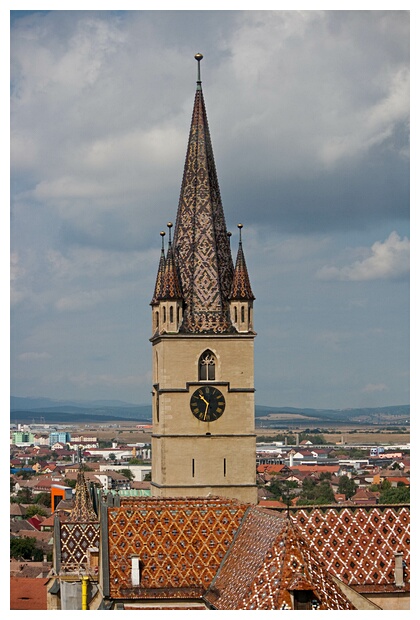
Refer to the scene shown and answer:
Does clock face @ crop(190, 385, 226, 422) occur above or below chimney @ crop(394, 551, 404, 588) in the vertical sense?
above

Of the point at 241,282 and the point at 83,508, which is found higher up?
the point at 241,282

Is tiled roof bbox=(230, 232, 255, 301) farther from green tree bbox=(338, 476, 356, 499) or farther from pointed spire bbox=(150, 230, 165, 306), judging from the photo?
green tree bbox=(338, 476, 356, 499)

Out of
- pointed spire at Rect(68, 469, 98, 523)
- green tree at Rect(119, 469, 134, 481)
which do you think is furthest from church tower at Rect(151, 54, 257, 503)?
green tree at Rect(119, 469, 134, 481)

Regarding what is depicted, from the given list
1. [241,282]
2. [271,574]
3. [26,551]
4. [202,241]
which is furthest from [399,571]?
[26,551]

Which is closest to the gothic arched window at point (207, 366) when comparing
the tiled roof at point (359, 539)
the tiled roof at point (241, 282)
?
the tiled roof at point (241, 282)

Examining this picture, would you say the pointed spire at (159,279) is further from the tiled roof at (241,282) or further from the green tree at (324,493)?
the green tree at (324,493)

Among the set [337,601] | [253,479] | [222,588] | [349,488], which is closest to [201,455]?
[253,479]

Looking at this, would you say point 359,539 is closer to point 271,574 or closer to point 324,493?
point 271,574
